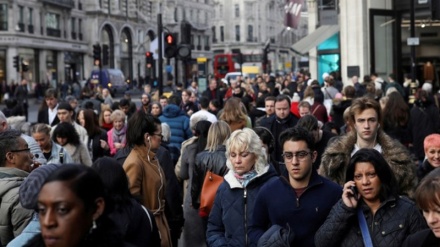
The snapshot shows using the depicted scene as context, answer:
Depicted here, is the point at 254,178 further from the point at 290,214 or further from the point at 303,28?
the point at 303,28

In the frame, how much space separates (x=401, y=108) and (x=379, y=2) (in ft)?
59.5

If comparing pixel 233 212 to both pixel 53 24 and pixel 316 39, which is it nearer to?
pixel 316 39

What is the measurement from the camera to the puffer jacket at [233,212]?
5.84m

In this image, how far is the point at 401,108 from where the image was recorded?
10.6 m

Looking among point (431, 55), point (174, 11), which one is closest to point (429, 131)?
point (431, 55)

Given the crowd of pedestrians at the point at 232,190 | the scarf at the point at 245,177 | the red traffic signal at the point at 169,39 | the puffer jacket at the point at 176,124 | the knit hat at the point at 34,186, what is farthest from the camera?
the red traffic signal at the point at 169,39

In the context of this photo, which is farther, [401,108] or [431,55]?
[431,55]

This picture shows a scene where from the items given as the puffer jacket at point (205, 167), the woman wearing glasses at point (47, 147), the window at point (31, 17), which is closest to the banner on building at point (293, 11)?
the window at point (31, 17)

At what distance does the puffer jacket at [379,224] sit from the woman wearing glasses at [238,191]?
4.22 ft

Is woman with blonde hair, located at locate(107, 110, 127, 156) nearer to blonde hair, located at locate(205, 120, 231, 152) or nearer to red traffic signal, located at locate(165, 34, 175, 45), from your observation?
blonde hair, located at locate(205, 120, 231, 152)

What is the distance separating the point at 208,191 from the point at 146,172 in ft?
2.91

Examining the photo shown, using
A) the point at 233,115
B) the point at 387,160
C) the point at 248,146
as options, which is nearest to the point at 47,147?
the point at 233,115

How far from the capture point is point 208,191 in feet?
23.0

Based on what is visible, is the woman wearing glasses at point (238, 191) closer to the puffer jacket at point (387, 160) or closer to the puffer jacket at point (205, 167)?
the puffer jacket at point (387, 160)
